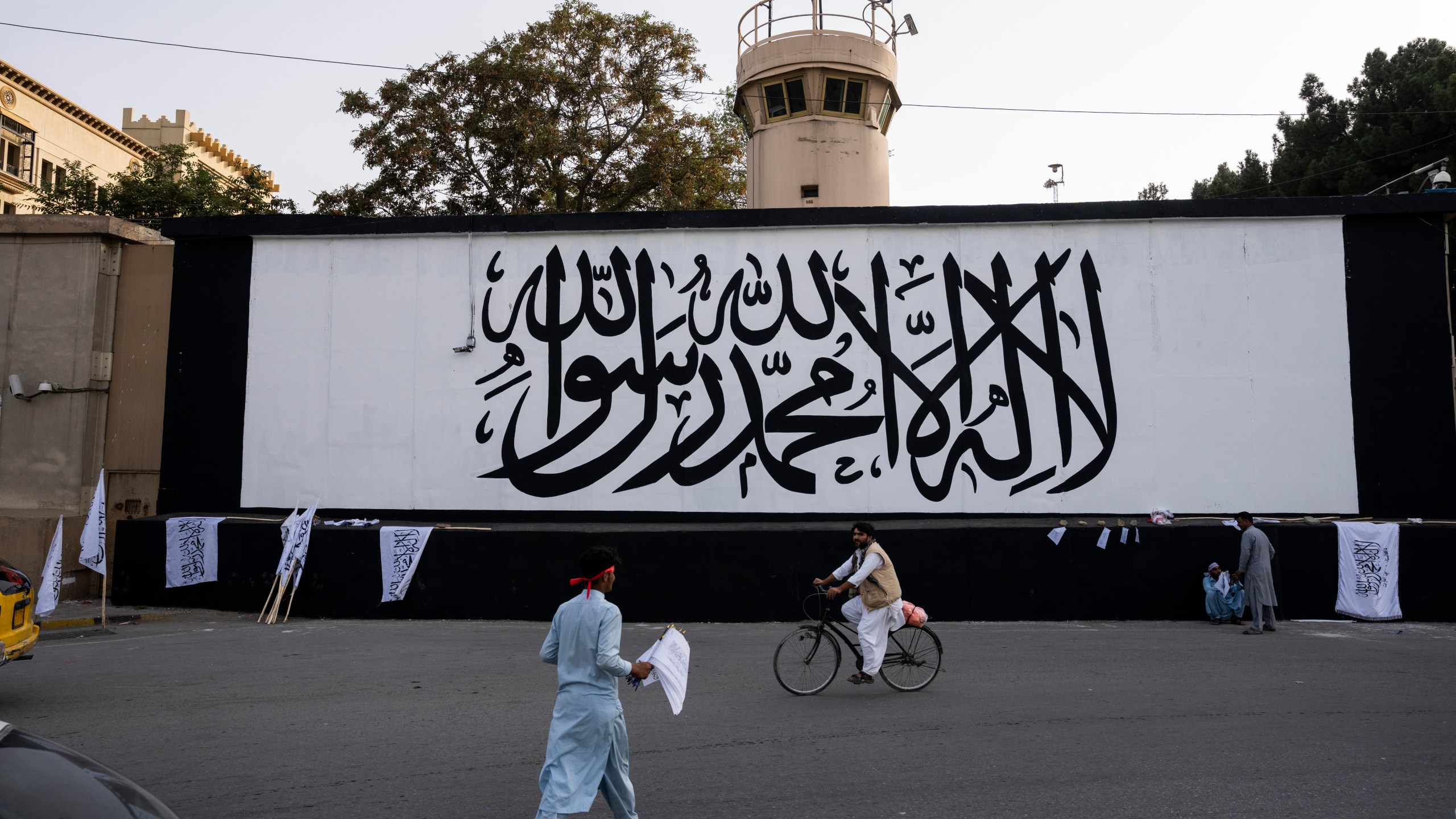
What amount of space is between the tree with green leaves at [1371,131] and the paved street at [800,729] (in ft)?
98.8

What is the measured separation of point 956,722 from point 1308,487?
32.1 feet

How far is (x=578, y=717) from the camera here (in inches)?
→ 187

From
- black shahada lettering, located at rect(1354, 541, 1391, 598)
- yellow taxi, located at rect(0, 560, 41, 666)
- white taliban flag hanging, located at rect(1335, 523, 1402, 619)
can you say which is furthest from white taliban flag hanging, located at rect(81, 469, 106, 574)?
black shahada lettering, located at rect(1354, 541, 1391, 598)

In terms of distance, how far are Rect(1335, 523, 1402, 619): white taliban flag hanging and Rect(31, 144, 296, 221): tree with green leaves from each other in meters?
29.2

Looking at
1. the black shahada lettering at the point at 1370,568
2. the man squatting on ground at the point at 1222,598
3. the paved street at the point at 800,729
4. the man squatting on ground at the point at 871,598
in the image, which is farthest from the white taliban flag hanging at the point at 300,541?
the black shahada lettering at the point at 1370,568

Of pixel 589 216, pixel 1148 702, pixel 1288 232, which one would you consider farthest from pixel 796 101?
pixel 1148 702

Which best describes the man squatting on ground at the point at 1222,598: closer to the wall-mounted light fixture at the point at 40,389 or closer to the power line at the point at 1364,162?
the wall-mounted light fixture at the point at 40,389

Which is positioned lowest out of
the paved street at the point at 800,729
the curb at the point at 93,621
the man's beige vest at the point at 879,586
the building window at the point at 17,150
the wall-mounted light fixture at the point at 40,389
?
the curb at the point at 93,621

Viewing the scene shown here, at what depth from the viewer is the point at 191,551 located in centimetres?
1419

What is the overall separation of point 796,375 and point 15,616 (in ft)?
33.2

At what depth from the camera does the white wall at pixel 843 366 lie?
47.1 ft

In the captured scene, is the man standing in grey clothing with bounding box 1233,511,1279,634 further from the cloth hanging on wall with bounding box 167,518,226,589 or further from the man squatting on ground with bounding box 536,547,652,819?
the cloth hanging on wall with bounding box 167,518,226,589

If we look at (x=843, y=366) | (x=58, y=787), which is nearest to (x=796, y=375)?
(x=843, y=366)

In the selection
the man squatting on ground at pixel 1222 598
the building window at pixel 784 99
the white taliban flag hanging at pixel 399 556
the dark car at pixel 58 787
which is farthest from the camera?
the building window at pixel 784 99
